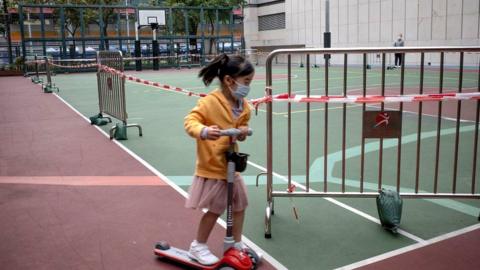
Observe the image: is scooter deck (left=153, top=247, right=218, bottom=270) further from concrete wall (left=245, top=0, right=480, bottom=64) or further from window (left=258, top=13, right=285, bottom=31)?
window (left=258, top=13, right=285, bottom=31)

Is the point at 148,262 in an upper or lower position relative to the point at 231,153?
lower

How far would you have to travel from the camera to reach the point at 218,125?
3.59 m

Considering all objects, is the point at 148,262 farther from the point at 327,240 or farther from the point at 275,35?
the point at 275,35

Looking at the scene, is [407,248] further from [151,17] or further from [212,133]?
[151,17]

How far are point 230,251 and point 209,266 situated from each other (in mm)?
268

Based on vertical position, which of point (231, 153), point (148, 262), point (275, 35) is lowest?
point (148, 262)

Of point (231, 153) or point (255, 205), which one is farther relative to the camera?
point (255, 205)

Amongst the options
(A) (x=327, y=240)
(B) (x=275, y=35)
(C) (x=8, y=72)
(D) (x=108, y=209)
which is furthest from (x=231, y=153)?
(B) (x=275, y=35)

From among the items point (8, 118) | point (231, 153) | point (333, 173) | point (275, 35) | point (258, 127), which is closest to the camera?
point (231, 153)

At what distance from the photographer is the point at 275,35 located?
173 feet

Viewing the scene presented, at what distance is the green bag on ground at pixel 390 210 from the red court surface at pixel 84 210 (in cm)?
138

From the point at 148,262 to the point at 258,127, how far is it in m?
6.63

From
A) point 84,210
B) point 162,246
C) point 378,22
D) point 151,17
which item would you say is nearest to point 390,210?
point 162,246

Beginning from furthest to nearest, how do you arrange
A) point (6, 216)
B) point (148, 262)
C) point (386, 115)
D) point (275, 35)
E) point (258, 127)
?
point (275, 35) < point (258, 127) < point (6, 216) < point (386, 115) < point (148, 262)
